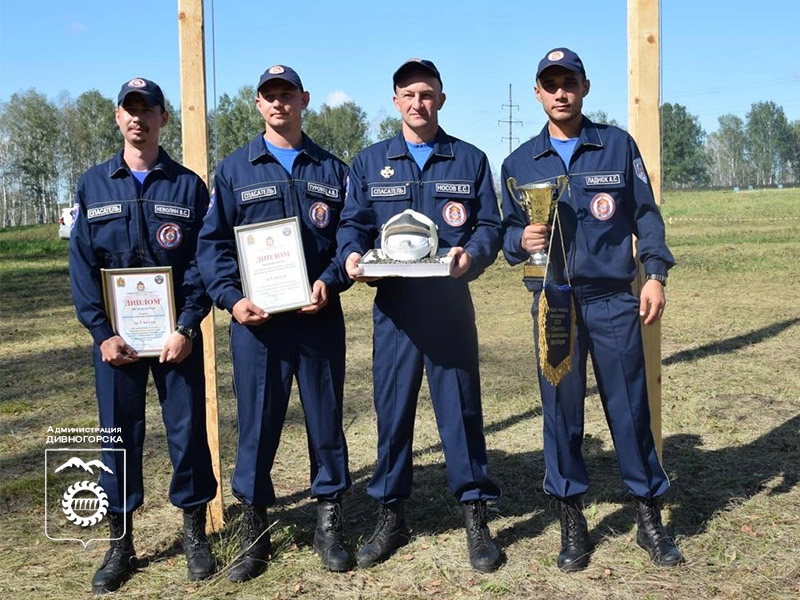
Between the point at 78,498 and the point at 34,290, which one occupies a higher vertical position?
the point at 34,290

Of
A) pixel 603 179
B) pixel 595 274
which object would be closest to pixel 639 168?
pixel 603 179

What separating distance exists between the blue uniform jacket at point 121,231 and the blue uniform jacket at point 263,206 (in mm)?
142

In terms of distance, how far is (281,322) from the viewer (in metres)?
4.09

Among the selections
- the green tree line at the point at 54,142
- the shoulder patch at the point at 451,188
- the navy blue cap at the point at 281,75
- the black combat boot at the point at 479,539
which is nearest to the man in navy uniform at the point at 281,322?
the navy blue cap at the point at 281,75

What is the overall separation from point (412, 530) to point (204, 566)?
3.81ft

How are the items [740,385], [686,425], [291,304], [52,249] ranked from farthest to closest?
[52,249] → [740,385] → [686,425] → [291,304]

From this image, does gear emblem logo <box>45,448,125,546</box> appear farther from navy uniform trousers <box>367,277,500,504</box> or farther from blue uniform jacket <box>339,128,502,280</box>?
blue uniform jacket <box>339,128,502,280</box>

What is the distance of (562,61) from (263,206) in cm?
157

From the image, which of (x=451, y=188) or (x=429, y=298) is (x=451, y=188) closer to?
(x=451, y=188)

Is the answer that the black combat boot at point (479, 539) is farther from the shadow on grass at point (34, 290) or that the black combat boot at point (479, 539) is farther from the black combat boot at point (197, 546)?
the shadow on grass at point (34, 290)

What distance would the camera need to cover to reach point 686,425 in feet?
21.1

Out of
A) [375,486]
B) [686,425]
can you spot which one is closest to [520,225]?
[375,486]

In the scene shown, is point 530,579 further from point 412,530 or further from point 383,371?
point 383,371

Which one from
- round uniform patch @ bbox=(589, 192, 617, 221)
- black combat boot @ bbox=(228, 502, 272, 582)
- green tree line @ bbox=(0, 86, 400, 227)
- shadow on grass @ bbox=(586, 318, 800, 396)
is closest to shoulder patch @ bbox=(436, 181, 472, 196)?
round uniform patch @ bbox=(589, 192, 617, 221)
